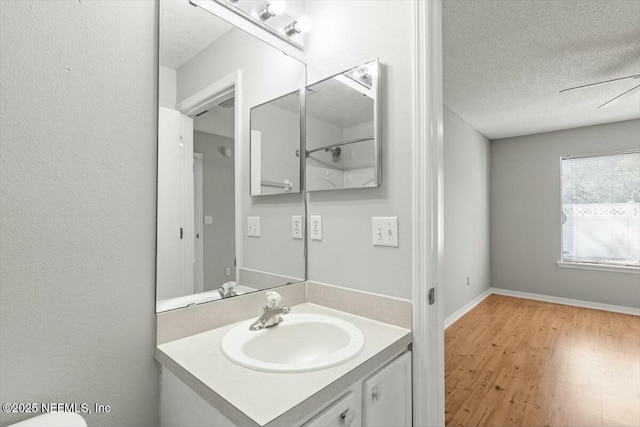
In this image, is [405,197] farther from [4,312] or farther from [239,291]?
[4,312]

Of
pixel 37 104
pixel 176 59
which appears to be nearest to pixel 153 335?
pixel 37 104

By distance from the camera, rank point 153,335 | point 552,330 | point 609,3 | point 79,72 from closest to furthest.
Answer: point 79,72 < point 153,335 < point 609,3 < point 552,330

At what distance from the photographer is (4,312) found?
73cm

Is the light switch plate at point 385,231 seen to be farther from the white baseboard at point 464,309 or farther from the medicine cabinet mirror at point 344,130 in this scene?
the white baseboard at point 464,309

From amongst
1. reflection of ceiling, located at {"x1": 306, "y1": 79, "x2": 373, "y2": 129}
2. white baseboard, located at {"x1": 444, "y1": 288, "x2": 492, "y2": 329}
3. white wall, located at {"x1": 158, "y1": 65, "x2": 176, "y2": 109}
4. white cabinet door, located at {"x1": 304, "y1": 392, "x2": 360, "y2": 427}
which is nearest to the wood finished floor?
white baseboard, located at {"x1": 444, "y1": 288, "x2": 492, "y2": 329}

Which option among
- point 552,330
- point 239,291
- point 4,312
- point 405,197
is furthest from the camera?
point 552,330

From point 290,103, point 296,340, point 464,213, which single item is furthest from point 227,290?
point 464,213

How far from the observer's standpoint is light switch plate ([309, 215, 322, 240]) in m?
1.40

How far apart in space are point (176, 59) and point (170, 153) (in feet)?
1.05

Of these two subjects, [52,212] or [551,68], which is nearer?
[52,212]

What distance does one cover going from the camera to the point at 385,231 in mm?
1161

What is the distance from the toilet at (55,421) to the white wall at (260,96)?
68cm

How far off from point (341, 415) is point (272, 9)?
148cm

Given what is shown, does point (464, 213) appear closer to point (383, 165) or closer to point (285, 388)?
point (383, 165)
